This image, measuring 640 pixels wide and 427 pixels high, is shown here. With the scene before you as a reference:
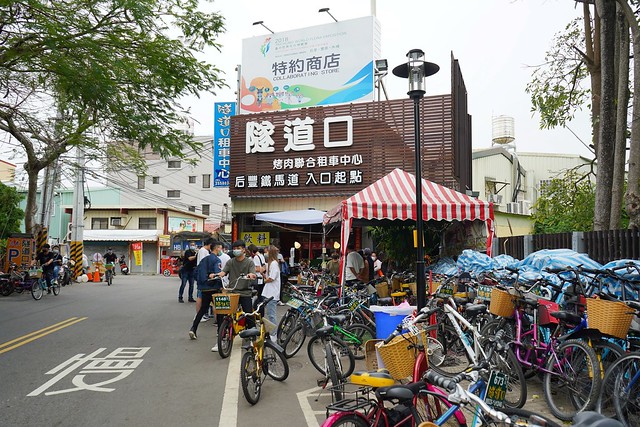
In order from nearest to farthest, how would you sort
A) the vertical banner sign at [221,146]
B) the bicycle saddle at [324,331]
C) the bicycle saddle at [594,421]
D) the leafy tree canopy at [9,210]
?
the bicycle saddle at [594,421]
the bicycle saddle at [324,331]
the vertical banner sign at [221,146]
the leafy tree canopy at [9,210]

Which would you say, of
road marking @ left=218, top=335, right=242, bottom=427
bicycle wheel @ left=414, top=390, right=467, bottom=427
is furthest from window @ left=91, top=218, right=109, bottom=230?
bicycle wheel @ left=414, top=390, right=467, bottom=427

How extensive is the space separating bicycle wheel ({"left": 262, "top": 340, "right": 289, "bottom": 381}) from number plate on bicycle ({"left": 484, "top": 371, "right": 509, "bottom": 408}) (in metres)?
3.15

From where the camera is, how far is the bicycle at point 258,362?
5668mm

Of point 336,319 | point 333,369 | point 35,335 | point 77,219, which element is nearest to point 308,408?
point 333,369

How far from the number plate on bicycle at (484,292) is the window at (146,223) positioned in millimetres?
35498

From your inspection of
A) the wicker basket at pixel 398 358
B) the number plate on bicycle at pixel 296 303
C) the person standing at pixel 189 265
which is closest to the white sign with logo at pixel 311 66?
the person standing at pixel 189 265

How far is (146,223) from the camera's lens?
39.5 m

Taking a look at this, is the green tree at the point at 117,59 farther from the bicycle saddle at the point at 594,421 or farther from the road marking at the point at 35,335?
the bicycle saddle at the point at 594,421

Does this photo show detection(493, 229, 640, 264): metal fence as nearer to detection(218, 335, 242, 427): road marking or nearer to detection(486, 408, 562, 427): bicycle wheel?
detection(486, 408, 562, 427): bicycle wheel

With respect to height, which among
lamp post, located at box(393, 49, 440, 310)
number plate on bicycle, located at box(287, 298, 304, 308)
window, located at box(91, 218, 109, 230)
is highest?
lamp post, located at box(393, 49, 440, 310)

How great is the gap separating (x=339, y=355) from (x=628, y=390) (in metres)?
3.05

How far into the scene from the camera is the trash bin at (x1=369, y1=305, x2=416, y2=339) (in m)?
6.08

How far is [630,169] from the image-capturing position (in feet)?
27.1

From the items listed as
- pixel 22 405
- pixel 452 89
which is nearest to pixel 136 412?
pixel 22 405
